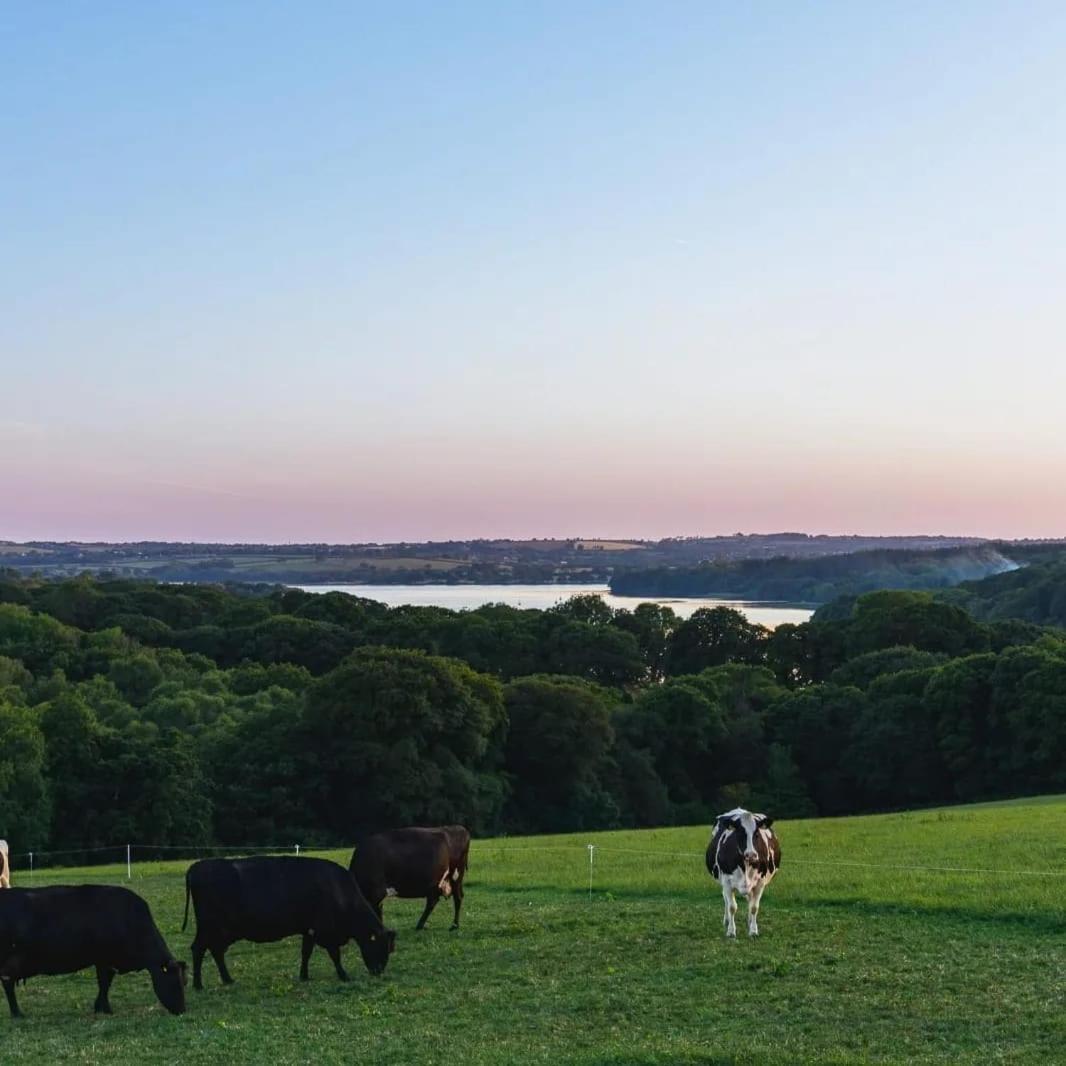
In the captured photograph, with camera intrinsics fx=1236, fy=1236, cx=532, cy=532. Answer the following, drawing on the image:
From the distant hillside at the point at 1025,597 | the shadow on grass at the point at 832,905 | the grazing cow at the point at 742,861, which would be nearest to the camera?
the grazing cow at the point at 742,861

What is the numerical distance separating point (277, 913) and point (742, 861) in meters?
6.49

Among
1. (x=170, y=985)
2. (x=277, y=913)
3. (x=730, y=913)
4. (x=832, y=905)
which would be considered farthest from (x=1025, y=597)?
(x=170, y=985)

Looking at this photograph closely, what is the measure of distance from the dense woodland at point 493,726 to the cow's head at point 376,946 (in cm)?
3508

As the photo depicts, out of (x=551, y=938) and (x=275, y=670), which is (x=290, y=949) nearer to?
(x=551, y=938)

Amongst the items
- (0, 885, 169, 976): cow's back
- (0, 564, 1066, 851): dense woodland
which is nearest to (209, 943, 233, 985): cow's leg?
(0, 885, 169, 976): cow's back

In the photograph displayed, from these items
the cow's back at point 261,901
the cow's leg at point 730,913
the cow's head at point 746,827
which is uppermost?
the cow's head at point 746,827

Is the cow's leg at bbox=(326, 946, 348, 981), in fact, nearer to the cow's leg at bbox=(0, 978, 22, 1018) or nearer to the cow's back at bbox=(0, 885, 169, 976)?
the cow's back at bbox=(0, 885, 169, 976)

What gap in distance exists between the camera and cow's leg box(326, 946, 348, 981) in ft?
52.8

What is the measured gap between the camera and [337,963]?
53.1ft

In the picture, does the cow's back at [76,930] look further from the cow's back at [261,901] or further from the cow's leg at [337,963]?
the cow's leg at [337,963]

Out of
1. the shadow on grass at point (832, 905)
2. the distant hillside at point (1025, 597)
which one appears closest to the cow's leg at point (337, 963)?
the shadow on grass at point (832, 905)

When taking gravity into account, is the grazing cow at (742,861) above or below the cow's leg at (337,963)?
above

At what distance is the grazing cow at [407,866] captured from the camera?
61.2 ft

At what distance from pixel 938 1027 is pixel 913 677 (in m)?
55.7
